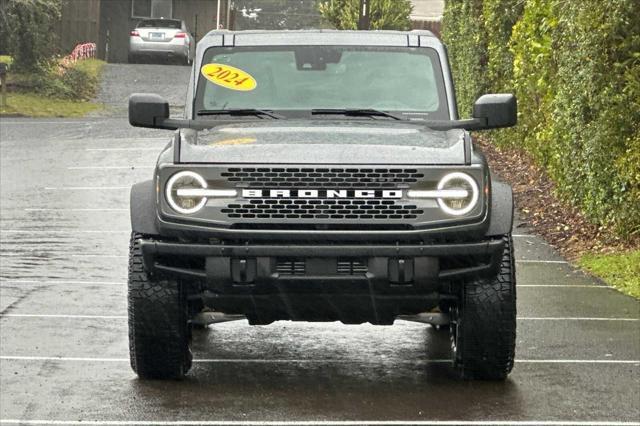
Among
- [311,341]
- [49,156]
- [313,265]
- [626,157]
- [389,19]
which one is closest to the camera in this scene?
[313,265]

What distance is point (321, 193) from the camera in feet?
26.0

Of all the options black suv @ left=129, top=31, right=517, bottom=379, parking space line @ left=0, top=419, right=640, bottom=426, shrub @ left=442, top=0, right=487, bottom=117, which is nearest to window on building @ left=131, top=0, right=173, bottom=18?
shrub @ left=442, top=0, right=487, bottom=117

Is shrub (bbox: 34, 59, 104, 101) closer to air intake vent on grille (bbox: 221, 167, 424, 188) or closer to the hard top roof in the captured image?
the hard top roof

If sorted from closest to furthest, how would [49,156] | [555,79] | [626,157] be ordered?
[626,157] < [555,79] < [49,156]

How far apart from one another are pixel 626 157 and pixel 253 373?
19.3 ft

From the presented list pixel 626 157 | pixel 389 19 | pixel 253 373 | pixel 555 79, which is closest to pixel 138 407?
pixel 253 373

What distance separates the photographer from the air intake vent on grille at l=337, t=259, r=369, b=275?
26.0 feet

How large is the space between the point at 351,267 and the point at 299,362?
1847 mm

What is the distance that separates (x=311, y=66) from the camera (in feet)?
31.7

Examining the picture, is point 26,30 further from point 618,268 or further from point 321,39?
point 321,39

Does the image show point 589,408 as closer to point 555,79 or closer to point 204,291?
point 204,291

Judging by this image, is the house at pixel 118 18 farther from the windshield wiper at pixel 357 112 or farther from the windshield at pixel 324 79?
the windshield wiper at pixel 357 112

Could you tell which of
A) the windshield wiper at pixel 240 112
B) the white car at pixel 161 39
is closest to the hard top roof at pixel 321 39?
the windshield wiper at pixel 240 112

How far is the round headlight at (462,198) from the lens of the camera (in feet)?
26.1
